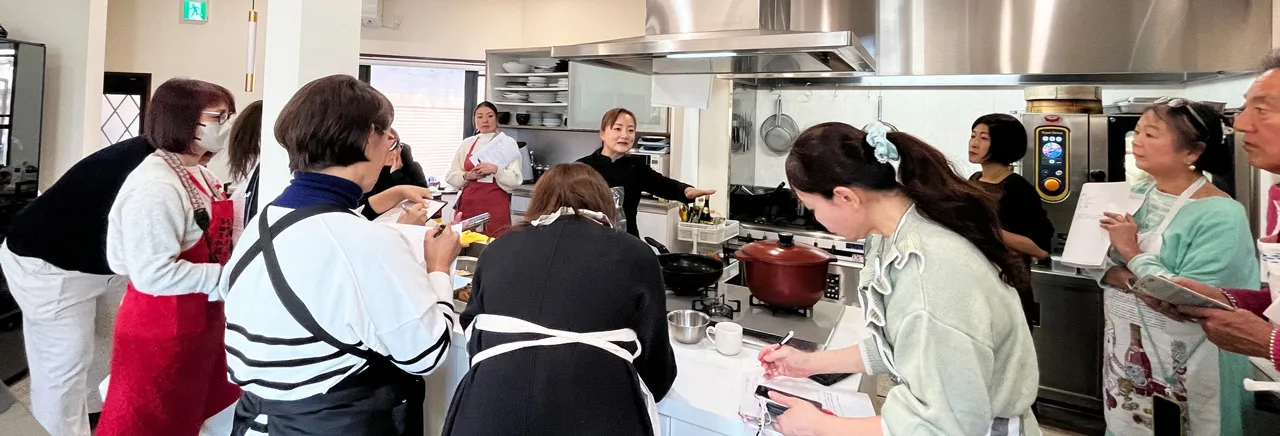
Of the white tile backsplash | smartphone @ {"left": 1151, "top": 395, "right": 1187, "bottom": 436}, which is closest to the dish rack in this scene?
the white tile backsplash

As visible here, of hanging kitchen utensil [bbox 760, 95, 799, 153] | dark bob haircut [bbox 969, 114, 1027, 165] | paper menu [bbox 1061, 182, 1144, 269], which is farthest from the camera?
hanging kitchen utensil [bbox 760, 95, 799, 153]

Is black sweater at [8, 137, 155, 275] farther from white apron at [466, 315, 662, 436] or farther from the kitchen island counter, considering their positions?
white apron at [466, 315, 662, 436]

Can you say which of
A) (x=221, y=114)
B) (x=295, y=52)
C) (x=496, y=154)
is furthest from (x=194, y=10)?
(x=295, y=52)

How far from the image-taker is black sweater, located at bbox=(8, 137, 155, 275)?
87.0 inches

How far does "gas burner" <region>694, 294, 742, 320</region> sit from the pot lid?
0.17 meters

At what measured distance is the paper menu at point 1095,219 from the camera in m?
2.16

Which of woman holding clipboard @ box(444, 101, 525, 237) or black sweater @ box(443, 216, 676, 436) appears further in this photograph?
woman holding clipboard @ box(444, 101, 525, 237)

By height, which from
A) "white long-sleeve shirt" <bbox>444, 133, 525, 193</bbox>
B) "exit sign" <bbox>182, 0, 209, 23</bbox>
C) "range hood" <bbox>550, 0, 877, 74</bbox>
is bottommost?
"white long-sleeve shirt" <bbox>444, 133, 525, 193</bbox>

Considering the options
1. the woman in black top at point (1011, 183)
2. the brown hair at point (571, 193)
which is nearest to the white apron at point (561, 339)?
the brown hair at point (571, 193)

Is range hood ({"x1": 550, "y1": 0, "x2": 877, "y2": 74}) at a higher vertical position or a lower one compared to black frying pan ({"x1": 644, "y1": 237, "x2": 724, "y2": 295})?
higher

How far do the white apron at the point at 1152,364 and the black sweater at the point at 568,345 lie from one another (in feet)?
5.76

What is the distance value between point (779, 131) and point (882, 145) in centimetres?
→ 323

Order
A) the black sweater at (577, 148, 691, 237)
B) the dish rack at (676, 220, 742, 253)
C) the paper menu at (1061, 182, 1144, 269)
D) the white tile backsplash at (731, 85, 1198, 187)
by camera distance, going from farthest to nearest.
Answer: the dish rack at (676, 220, 742, 253) → the white tile backsplash at (731, 85, 1198, 187) → the black sweater at (577, 148, 691, 237) → the paper menu at (1061, 182, 1144, 269)

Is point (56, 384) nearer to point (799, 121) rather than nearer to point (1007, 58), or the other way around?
point (799, 121)
